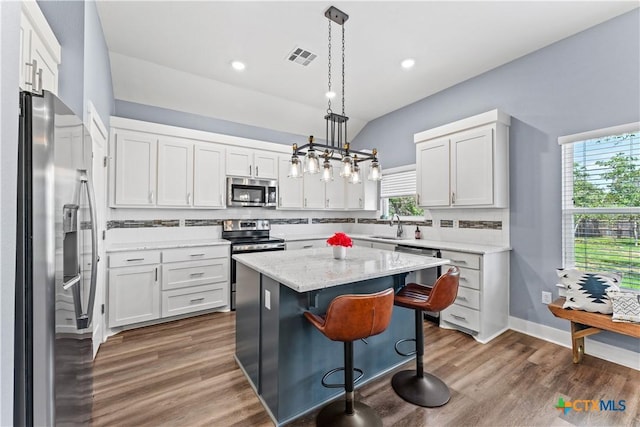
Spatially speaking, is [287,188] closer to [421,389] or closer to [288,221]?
[288,221]

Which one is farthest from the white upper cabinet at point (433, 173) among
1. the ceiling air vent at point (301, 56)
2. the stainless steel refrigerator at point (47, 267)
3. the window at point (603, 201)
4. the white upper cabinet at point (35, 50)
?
the white upper cabinet at point (35, 50)

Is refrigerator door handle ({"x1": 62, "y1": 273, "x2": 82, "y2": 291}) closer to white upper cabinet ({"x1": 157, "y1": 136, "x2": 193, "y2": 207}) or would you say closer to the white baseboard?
white upper cabinet ({"x1": 157, "y1": 136, "x2": 193, "y2": 207})

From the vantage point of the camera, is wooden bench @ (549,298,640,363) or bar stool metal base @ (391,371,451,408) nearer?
bar stool metal base @ (391,371,451,408)

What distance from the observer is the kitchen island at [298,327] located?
179cm

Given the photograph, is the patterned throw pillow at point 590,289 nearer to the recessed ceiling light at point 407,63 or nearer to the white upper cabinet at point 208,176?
the recessed ceiling light at point 407,63

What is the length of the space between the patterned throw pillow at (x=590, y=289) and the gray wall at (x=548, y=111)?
0.35 metres

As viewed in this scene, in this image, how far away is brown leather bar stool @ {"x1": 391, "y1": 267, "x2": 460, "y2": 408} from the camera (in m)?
1.94

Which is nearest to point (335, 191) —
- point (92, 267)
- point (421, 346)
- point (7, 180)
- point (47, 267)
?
point (421, 346)

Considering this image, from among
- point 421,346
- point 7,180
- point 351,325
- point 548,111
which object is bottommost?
point 421,346

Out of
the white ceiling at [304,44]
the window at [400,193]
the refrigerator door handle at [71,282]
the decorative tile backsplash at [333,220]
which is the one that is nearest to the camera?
the refrigerator door handle at [71,282]

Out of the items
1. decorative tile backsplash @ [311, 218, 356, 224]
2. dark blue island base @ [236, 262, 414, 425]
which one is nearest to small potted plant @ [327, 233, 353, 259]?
dark blue island base @ [236, 262, 414, 425]

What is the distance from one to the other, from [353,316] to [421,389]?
107 cm

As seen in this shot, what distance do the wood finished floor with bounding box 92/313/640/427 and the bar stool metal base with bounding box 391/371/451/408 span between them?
0.16ft

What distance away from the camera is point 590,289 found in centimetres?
245
